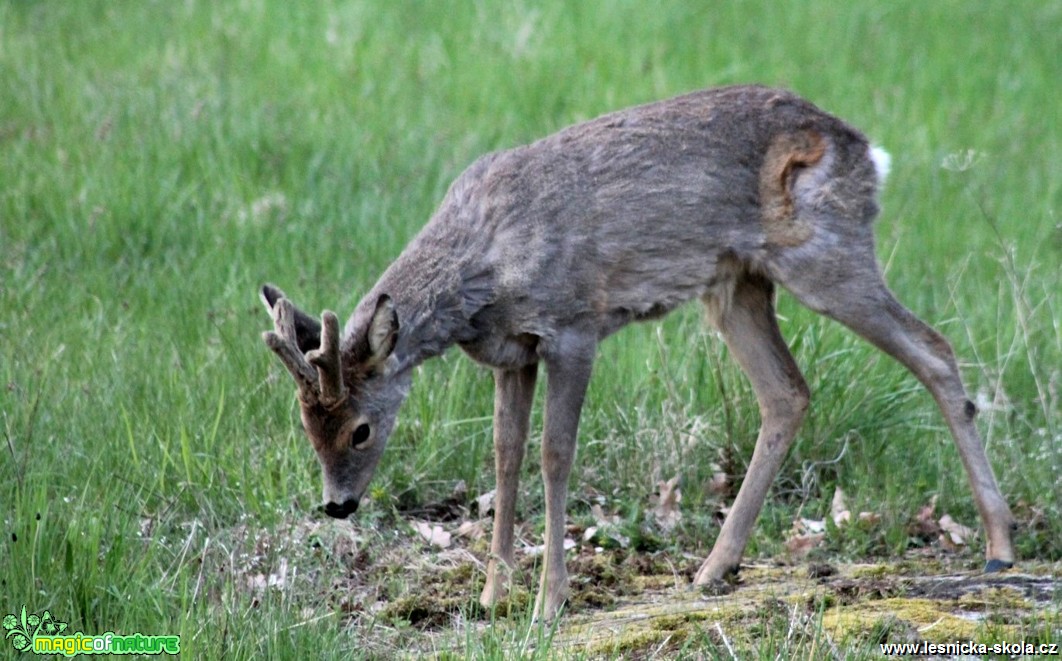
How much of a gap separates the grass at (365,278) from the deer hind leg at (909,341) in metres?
0.26

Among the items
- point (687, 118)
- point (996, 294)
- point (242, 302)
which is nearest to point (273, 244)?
point (242, 302)

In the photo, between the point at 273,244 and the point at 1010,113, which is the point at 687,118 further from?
the point at 1010,113

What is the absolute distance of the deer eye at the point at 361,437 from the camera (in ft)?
18.0

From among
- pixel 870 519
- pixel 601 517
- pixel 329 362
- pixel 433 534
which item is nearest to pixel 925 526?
pixel 870 519

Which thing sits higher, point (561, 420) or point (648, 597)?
point (561, 420)

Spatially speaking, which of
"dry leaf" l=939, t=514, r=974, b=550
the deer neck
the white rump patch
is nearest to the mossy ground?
"dry leaf" l=939, t=514, r=974, b=550

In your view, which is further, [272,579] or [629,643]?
[272,579]

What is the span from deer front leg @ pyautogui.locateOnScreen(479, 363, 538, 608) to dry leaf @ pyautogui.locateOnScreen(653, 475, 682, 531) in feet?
2.88

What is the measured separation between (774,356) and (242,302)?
2937 millimetres

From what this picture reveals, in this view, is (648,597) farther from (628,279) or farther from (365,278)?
(365,278)

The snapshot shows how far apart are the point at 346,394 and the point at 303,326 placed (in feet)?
0.96

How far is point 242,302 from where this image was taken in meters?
7.91

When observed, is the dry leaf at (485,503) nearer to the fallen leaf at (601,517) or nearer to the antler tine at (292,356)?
the fallen leaf at (601,517)

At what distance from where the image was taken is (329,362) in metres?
5.16
